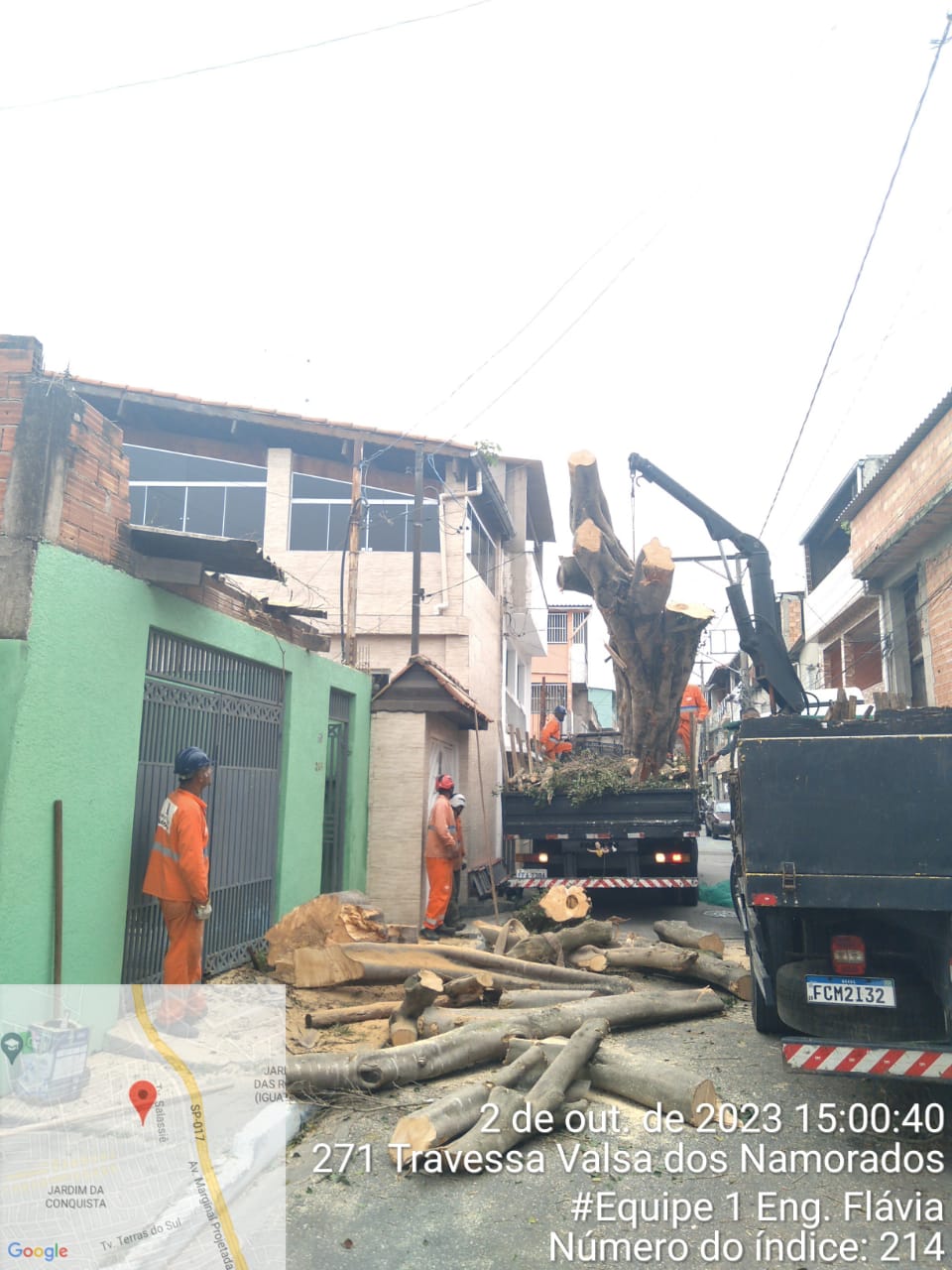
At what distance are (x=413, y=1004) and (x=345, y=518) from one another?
11.0 meters

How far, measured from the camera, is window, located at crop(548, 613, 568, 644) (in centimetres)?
3938

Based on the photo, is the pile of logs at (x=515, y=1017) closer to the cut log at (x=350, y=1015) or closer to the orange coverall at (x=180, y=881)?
the cut log at (x=350, y=1015)

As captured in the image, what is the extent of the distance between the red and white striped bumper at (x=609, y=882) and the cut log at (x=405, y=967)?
13.0ft

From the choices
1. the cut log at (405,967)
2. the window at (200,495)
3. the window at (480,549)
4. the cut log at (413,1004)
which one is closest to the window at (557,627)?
the window at (480,549)

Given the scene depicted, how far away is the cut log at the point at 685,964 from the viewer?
713 centimetres

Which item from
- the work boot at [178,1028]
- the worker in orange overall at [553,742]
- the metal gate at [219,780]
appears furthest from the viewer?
the worker in orange overall at [553,742]

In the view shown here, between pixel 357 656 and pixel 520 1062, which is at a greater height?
pixel 357 656

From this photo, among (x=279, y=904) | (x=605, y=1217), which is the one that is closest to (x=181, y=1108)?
(x=605, y=1217)

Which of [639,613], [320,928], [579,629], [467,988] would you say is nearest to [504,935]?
[320,928]

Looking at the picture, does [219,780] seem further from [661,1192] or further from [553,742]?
[553,742]

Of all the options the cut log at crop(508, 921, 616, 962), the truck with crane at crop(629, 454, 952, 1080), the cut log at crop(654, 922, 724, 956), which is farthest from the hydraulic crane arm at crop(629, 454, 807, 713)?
the truck with crane at crop(629, 454, 952, 1080)

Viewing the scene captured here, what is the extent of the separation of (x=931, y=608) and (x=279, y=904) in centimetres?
780

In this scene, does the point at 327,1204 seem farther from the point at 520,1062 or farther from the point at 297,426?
the point at 297,426

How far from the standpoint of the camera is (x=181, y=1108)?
4.35 m
